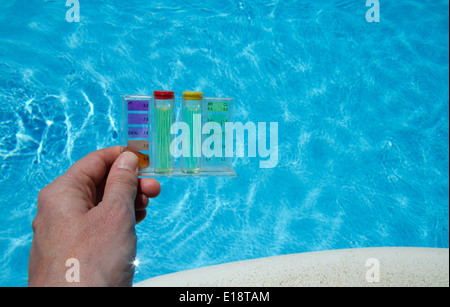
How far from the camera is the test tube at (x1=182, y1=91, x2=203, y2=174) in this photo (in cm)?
→ 157

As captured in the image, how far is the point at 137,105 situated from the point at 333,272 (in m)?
1.27

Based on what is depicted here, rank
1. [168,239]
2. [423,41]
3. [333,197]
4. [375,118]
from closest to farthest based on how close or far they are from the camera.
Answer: [168,239]
[333,197]
[375,118]
[423,41]

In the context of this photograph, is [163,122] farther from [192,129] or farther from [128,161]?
[128,161]

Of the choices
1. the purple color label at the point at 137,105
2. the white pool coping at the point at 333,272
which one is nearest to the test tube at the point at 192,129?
the purple color label at the point at 137,105

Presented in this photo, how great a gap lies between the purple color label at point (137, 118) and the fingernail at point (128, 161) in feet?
0.57

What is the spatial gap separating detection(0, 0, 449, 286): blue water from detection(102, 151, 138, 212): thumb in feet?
6.25

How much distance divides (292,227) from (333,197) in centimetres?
54

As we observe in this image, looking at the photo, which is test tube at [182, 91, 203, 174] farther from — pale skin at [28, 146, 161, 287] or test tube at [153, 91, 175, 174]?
pale skin at [28, 146, 161, 287]

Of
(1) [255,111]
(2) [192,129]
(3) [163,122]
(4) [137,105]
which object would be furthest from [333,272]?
(1) [255,111]

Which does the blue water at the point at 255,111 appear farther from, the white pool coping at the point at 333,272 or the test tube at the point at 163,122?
the test tube at the point at 163,122

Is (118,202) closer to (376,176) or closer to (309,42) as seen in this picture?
(376,176)

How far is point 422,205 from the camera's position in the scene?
12.0 ft

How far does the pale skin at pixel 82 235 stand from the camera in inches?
38.4
